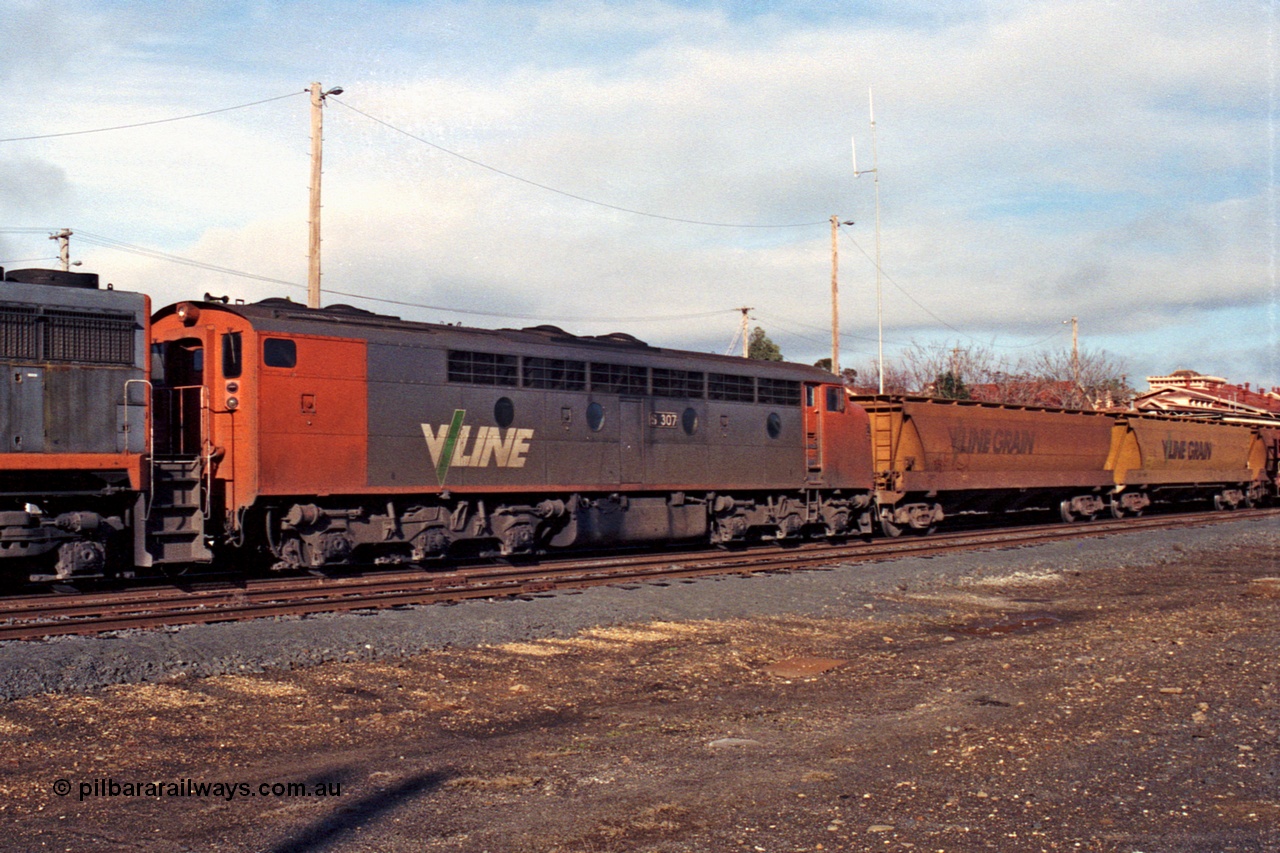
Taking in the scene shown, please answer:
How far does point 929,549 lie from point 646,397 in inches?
262

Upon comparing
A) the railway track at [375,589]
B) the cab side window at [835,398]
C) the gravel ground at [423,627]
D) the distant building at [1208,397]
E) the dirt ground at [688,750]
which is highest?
the distant building at [1208,397]

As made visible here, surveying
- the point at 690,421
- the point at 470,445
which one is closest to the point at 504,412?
the point at 470,445

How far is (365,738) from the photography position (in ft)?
24.5

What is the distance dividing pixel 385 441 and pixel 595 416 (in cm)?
397

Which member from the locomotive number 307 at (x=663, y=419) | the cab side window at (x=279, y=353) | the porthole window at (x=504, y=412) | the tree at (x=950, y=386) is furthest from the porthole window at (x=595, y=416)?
A: the tree at (x=950, y=386)

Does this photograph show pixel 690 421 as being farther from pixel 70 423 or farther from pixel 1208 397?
pixel 1208 397

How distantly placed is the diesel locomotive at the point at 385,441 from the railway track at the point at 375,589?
1.78ft

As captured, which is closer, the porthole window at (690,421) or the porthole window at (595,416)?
the porthole window at (595,416)

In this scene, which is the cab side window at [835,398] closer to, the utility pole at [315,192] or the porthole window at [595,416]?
the porthole window at [595,416]

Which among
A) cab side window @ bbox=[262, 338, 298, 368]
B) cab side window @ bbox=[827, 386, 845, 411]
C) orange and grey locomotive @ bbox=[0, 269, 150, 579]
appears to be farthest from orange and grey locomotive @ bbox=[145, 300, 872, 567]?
cab side window @ bbox=[827, 386, 845, 411]

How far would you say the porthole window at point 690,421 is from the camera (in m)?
19.8

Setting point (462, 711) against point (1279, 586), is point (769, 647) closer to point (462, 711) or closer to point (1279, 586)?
point (462, 711)

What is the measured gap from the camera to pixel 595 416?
18344mm

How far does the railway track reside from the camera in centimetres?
1153
